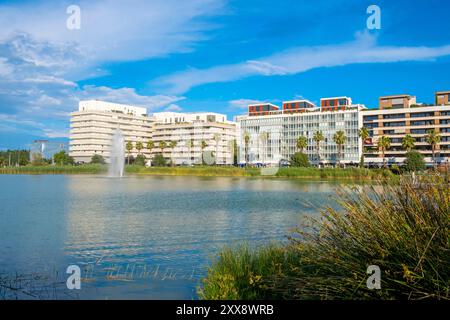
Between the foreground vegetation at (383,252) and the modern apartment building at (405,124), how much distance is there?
427 ft

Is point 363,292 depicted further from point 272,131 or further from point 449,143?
point 272,131

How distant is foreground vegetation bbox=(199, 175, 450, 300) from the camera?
7164 mm

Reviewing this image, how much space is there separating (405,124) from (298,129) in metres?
44.4

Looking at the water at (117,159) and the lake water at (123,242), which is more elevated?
the water at (117,159)

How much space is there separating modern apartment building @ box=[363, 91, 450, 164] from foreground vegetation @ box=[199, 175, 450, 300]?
130228mm

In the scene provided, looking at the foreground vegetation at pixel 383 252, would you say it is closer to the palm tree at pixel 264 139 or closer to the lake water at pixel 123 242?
the lake water at pixel 123 242

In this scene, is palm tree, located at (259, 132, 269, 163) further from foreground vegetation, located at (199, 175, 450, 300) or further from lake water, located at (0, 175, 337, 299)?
foreground vegetation, located at (199, 175, 450, 300)

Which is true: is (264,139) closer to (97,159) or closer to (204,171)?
(204,171)

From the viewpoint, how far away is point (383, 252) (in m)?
7.39

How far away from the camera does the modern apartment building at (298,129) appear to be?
511 feet

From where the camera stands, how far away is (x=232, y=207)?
3738cm

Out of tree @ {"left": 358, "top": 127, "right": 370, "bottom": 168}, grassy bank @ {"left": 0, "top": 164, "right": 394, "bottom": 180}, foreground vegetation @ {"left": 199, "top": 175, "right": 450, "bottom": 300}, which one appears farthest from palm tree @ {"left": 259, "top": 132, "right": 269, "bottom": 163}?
foreground vegetation @ {"left": 199, "top": 175, "right": 450, "bottom": 300}

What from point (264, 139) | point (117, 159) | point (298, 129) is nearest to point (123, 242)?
point (117, 159)

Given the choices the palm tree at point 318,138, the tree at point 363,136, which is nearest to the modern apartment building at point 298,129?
the palm tree at point 318,138
